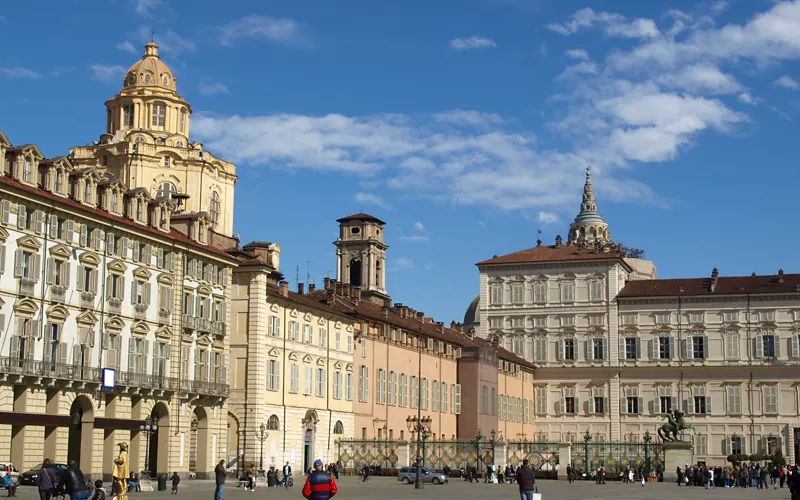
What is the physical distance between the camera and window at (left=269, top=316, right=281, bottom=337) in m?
68.0

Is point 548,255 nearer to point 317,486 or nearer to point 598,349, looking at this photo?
point 598,349

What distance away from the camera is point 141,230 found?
56.9 meters

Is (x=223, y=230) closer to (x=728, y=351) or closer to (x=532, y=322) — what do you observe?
(x=532, y=322)

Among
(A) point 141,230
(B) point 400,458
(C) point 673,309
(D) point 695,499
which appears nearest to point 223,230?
(B) point 400,458

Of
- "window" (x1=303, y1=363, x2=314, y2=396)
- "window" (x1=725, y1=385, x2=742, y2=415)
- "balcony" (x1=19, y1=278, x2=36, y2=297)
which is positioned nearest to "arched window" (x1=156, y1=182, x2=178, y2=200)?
"window" (x1=303, y1=363, x2=314, y2=396)

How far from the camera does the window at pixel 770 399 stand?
100875mm

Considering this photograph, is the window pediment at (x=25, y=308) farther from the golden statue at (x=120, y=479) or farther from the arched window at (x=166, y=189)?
the arched window at (x=166, y=189)

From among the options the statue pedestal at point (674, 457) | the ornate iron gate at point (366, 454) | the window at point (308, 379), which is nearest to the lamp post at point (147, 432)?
the window at point (308, 379)

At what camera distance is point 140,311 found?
57.2 metres

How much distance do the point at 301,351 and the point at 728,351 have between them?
4623 centimetres

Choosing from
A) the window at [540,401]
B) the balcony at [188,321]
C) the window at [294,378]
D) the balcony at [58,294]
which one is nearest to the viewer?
the balcony at [58,294]

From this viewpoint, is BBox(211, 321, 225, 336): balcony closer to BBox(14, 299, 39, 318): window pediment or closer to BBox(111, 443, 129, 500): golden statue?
BBox(14, 299, 39, 318): window pediment

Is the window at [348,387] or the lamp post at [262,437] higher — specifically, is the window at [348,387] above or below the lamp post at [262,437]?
above

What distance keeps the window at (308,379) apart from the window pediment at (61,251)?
2260cm
